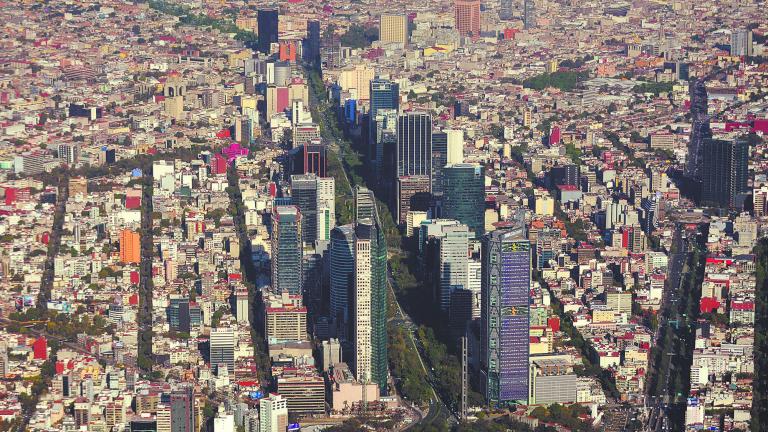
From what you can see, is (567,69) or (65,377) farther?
(567,69)

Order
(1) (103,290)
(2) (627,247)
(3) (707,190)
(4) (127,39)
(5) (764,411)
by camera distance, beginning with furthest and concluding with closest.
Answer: (4) (127,39) < (3) (707,190) < (2) (627,247) < (1) (103,290) < (5) (764,411)

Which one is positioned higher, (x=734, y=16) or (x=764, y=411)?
(x=734, y=16)

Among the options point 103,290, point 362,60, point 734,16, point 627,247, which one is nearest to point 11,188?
point 103,290

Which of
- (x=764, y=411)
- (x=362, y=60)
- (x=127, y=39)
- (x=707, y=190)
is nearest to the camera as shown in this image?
(x=764, y=411)

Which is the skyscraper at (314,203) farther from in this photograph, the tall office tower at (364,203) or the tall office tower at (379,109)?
the tall office tower at (379,109)

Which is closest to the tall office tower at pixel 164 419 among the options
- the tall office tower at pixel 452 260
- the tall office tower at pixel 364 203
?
the tall office tower at pixel 452 260

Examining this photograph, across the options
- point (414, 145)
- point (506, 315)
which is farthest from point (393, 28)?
point (506, 315)

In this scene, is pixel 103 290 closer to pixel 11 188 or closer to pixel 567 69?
pixel 11 188
